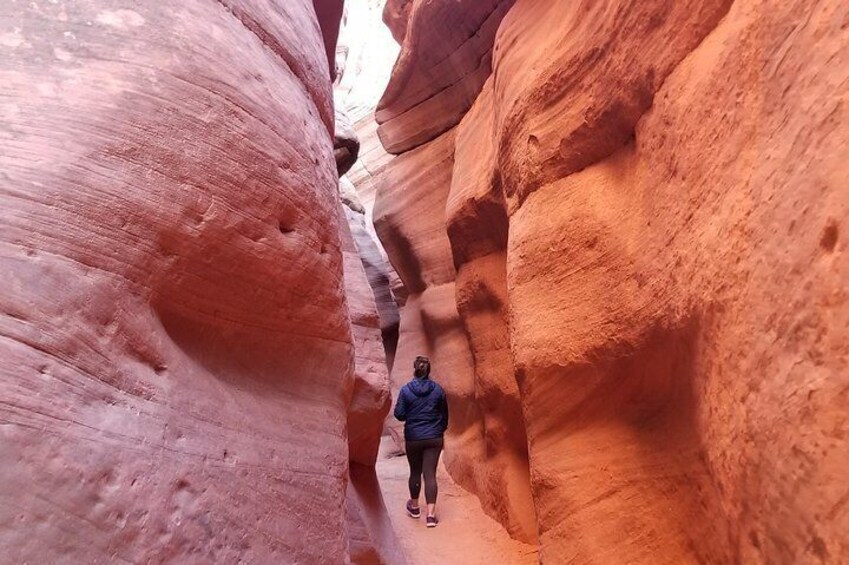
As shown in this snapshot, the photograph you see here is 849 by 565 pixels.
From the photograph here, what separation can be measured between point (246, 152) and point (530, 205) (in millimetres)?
2194

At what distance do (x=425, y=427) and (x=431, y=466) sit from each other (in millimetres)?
315

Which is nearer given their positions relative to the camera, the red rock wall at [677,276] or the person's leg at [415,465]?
the red rock wall at [677,276]

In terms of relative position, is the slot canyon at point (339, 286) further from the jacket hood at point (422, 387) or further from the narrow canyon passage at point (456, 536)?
the jacket hood at point (422, 387)

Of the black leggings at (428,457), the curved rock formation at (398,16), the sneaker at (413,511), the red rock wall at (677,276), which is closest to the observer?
the red rock wall at (677,276)

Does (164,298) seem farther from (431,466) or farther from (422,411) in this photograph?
(431,466)

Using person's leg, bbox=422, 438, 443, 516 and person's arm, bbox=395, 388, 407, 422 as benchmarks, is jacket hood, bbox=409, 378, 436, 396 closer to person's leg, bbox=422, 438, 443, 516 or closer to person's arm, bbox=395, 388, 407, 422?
person's arm, bbox=395, 388, 407, 422

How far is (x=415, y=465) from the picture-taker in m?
5.92

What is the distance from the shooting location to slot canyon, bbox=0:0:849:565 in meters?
1.94

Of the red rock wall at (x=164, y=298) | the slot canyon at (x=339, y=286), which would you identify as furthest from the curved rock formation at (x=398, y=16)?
the red rock wall at (x=164, y=298)

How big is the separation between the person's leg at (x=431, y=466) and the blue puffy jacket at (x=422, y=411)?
77mm

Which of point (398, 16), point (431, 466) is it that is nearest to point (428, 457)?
point (431, 466)

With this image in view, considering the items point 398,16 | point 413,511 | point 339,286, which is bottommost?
point 413,511

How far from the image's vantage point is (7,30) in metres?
2.39

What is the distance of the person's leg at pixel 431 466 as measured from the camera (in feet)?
18.9
